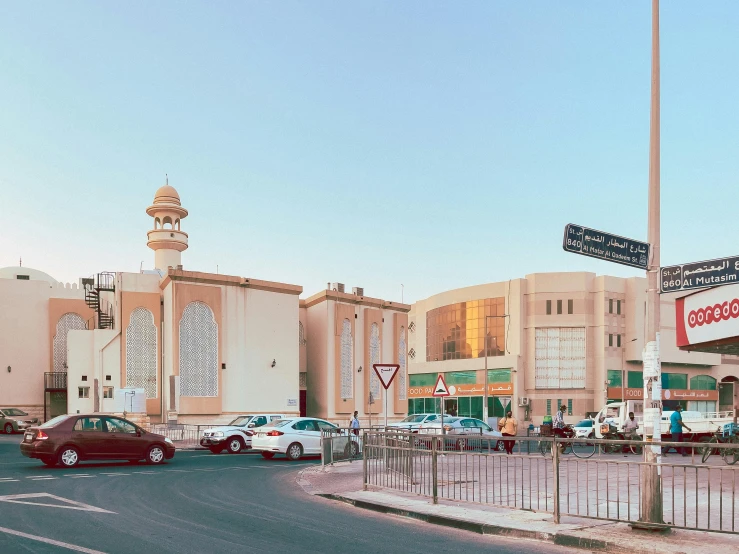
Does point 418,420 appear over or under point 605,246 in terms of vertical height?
under

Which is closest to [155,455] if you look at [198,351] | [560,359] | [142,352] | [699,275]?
[699,275]

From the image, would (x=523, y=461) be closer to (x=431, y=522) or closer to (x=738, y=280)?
(x=431, y=522)

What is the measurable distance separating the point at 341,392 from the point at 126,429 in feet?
107

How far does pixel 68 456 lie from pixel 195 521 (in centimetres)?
1047

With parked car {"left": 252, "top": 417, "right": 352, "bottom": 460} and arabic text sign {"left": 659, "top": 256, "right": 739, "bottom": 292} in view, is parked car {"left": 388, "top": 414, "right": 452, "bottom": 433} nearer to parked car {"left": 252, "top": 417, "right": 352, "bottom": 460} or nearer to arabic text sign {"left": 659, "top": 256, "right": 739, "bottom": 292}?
parked car {"left": 252, "top": 417, "right": 352, "bottom": 460}

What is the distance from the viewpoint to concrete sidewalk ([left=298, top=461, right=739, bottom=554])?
9008 mm

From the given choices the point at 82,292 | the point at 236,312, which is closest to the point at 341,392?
the point at 236,312

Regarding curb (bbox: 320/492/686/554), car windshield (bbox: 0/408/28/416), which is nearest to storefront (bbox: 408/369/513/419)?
car windshield (bbox: 0/408/28/416)

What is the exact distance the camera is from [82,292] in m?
54.5

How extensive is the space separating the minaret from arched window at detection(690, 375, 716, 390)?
48.6 meters

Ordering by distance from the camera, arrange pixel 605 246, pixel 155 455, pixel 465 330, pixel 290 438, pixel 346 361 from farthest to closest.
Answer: pixel 465 330 < pixel 346 361 < pixel 290 438 < pixel 155 455 < pixel 605 246

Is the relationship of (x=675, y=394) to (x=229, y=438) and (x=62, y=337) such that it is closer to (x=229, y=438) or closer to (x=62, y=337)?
(x=62, y=337)

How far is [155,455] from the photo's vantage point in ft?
72.6

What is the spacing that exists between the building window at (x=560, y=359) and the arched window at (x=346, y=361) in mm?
22391
